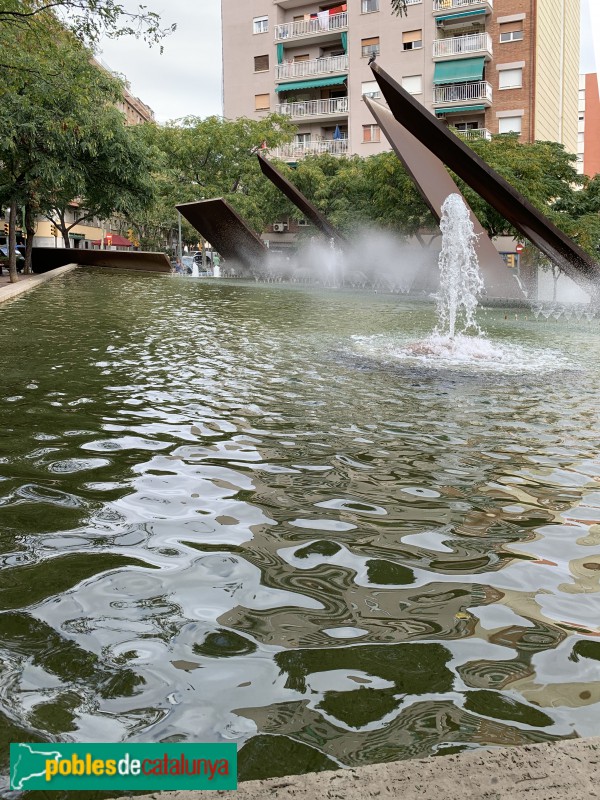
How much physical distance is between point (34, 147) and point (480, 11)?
88.6 feet

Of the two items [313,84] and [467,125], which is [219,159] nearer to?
[313,84]

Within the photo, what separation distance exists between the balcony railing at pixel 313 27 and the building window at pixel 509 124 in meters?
10.9

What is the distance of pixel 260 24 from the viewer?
1978 inches

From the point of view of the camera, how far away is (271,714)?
2.09m

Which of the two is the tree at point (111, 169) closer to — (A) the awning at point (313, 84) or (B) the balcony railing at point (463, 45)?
(B) the balcony railing at point (463, 45)

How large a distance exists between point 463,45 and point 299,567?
44.0 m

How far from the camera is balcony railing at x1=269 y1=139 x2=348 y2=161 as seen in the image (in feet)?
154

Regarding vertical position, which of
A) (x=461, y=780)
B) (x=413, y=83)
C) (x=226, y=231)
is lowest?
(x=461, y=780)

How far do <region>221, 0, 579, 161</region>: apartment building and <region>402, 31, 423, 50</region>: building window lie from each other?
0.17 ft

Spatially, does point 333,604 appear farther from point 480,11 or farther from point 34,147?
point 480,11

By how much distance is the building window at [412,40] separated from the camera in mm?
43656

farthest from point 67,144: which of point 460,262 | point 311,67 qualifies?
point 311,67

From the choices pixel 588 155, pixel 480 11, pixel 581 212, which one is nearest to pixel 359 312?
pixel 581 212

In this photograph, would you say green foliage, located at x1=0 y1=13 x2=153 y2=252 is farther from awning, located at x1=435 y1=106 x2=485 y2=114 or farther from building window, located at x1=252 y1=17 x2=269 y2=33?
building window, located at x1=252 y1=17 x2=269 y2=33
